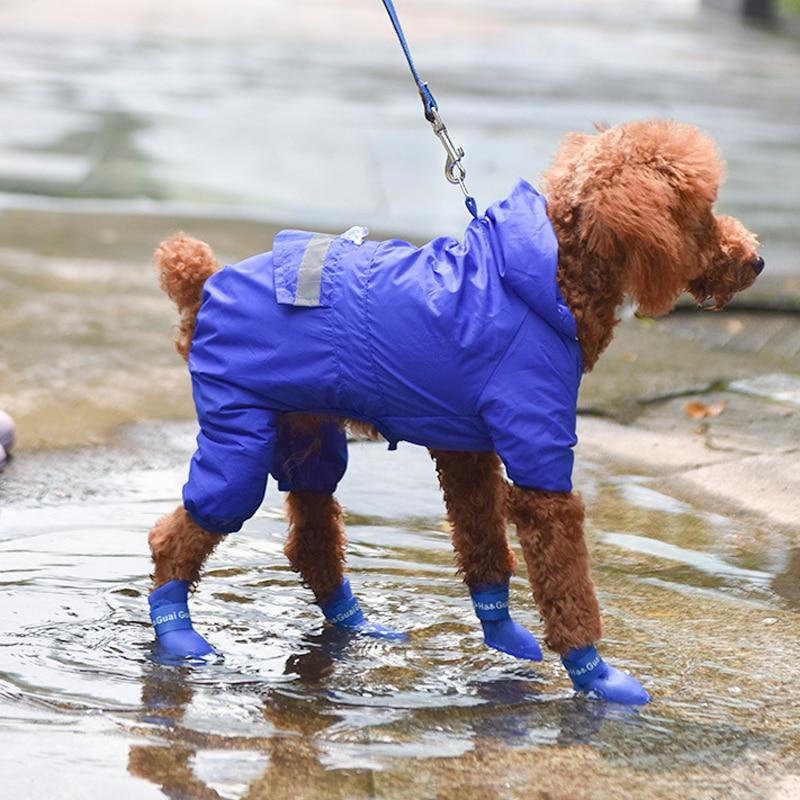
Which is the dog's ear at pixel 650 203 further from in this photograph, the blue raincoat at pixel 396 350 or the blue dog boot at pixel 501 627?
the blue dog boot at pixel 501 627

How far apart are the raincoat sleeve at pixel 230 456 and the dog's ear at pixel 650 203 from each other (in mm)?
921

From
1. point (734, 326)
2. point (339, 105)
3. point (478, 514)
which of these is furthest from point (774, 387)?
point (339, 105)

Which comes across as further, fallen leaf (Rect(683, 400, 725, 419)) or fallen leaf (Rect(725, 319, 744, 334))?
fallen leaf (Rect(725, 319, 744, 334))

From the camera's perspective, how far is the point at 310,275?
147 inches

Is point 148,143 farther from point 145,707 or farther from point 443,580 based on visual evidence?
point 145,707

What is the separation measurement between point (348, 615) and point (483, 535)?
443mm

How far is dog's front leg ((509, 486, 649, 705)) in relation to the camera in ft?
12.0

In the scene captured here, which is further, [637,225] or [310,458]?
[310,458]

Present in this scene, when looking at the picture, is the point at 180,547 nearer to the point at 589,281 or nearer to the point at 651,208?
the point at 589,281

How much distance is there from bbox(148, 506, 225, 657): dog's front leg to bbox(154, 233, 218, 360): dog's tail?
1.57ft

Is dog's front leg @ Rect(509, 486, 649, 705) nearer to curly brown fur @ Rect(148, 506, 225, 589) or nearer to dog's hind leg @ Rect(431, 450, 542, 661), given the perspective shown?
dog's hind leg @ Rect(431, 450, 542, 661)

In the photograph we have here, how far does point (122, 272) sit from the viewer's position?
26.1ft

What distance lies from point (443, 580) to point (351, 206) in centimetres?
584

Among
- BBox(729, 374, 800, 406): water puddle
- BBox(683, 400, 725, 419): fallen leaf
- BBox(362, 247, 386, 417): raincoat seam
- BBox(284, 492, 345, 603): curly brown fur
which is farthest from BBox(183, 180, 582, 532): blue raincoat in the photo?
BBox(729, 374, 800, 406): water puddle
